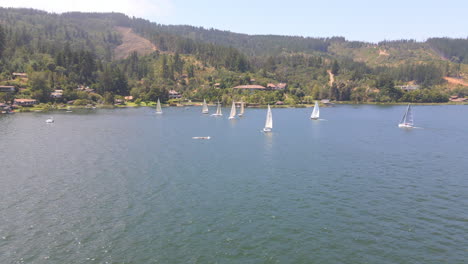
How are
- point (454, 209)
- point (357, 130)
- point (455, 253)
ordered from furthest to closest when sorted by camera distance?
point (357, 130) < point (454, 209) < point (455, 253)

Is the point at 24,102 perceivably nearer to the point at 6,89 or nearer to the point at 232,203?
the point at 6,89

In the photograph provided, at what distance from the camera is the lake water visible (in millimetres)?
33094

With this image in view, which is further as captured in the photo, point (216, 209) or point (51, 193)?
point (51, 193)

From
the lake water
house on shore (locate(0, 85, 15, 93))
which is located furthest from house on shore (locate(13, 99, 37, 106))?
the lake water

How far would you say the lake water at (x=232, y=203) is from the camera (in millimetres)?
33094

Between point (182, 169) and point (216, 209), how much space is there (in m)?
22.5

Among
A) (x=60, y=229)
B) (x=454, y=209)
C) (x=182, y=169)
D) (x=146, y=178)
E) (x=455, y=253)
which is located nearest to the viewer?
(x=455, y=253)

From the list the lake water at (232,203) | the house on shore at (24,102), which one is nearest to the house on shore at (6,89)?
the house on shore at (24,102)

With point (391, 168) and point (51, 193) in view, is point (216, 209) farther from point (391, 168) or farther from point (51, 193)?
point (391, 168)

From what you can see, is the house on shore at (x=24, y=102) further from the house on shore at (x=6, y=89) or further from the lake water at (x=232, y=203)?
the lake water at (x=232, y=203)

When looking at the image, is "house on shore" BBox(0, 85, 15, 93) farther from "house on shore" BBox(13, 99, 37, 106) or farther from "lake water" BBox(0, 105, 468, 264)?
"lake water" BBox(0, 105, 468, 264)

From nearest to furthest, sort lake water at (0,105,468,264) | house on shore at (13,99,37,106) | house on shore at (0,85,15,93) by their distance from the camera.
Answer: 1. lake water at (0,105,468,264)
2. house on shore at (13,99,37,106)
3. house on shore at (0,85,15,93)

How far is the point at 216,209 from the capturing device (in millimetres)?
43781

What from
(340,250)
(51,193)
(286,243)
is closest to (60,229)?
(51,193)
